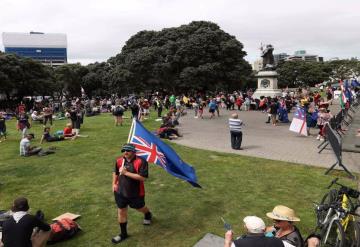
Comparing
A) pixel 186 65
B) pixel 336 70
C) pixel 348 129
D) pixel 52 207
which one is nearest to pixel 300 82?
pixel 336 70

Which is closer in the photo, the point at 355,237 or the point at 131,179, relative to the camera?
the point at 355,237

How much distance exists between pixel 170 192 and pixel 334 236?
4601 millimetres

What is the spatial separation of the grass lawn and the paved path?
1.18 meters

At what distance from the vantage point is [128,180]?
650cm

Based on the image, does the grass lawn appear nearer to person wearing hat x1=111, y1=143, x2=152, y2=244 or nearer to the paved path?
person wearing hat x1=111, y1=143, x2=152, y2=244

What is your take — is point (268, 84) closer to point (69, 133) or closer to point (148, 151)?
point (69, 133)

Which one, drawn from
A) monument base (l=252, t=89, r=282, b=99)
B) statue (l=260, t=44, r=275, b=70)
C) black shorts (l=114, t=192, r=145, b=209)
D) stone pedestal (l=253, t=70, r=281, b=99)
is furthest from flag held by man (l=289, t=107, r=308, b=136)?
statue (l=260, t=44, r=275, b=70)

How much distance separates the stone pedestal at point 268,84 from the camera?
35.3 meters

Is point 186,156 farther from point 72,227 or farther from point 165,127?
point 72,227

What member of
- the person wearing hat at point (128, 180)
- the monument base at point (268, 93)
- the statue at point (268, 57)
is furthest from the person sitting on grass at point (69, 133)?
the statue at point (268, 57)

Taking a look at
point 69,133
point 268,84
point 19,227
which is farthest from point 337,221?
point 268,84

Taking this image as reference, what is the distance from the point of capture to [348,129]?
20.0m

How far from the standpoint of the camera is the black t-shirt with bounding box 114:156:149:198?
6.41 metres

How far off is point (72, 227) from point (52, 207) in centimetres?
185
